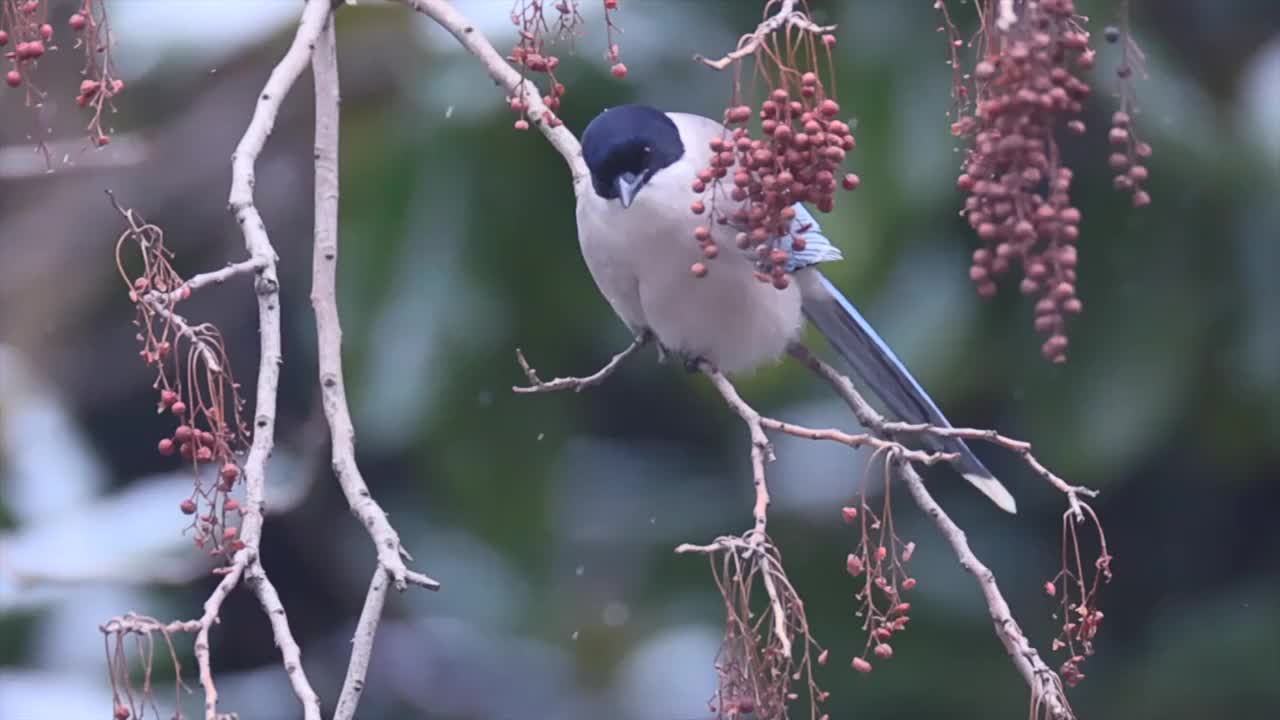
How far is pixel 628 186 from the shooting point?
2.30 meters

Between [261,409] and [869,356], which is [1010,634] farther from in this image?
[869,356]

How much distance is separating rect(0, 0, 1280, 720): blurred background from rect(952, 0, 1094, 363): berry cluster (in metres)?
2.46

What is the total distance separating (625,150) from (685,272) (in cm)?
23

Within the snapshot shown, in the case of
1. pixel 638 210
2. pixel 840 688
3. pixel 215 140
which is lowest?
pixel 840 688

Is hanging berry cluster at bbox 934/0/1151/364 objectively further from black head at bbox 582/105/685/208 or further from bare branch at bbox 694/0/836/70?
black head at bbox 582/105/685/208

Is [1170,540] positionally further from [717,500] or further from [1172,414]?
[717,500]

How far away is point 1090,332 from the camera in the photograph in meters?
3.99

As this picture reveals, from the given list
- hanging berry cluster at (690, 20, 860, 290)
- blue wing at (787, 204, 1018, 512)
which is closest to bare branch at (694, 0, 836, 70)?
hanging berry cluster at (690, 20, 860, 290)

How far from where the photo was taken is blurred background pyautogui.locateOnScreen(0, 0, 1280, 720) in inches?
156

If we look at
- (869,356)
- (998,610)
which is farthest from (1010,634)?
(869,356)

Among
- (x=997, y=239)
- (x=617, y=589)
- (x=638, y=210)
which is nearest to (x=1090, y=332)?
(x=617, y=589)

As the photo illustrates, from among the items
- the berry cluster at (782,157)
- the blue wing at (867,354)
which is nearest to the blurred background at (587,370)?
the blue wing at (867,354)

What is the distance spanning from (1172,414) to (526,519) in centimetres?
178

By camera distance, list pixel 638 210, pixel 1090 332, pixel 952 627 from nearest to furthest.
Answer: pixel 638 210 < pixel 1090 332 < pixel 952 627
